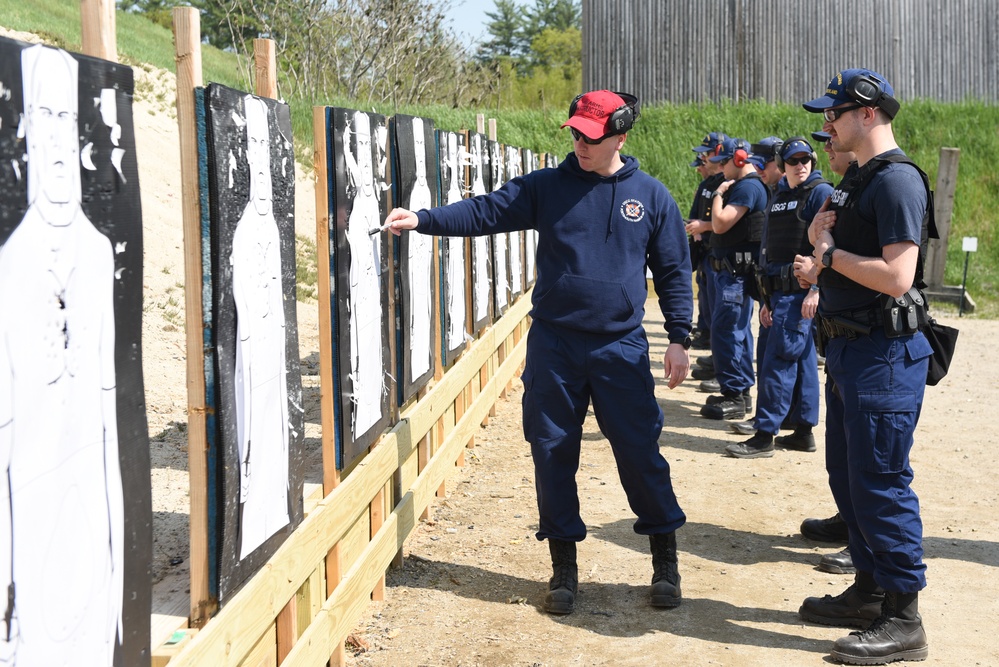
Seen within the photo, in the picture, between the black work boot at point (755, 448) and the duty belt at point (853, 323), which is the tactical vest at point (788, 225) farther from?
the duty belt at point (853, 323)

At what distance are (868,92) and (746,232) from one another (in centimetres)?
468

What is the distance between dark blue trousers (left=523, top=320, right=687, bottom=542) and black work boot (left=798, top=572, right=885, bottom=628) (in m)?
0.73

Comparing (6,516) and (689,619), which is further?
(689,619)

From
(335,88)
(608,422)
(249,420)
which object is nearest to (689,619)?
(608,422)

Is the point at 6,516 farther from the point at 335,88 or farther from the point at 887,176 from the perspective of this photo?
the point at 335,88

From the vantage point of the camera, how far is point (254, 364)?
3189mm

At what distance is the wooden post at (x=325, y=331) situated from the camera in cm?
405

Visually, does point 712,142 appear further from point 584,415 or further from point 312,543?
point 312,543

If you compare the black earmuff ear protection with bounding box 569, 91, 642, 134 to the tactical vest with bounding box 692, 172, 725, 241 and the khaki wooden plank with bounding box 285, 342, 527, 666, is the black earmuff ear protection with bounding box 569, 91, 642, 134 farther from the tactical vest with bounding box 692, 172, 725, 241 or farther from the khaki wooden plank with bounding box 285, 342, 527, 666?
the tactical vest with bounding box 692, 172, 725, 241

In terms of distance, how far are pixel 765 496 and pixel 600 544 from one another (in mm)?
1477

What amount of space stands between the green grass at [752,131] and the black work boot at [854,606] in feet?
46.4

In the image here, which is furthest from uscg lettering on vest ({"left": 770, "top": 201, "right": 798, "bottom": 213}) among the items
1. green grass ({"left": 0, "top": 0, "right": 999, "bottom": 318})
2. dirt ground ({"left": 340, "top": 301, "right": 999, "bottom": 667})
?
green grass ({"left": 0, "top": 0, "right": 999, "bottom": 318})

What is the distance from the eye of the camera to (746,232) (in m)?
8.89

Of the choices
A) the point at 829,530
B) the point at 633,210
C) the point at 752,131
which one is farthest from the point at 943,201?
the point at 633,210
